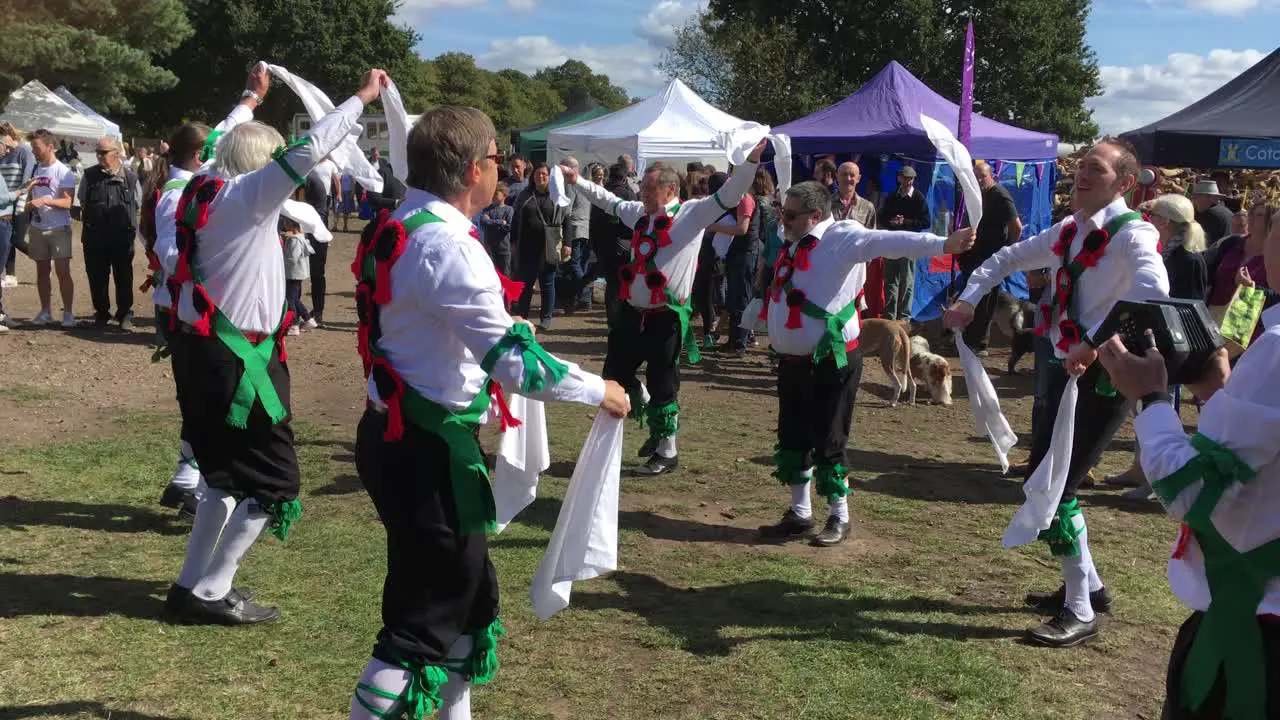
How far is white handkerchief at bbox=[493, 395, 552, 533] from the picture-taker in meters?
3.59

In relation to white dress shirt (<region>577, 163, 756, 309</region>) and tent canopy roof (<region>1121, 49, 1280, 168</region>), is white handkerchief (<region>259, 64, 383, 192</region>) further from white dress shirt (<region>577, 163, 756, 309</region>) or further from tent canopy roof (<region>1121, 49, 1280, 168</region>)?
tent canopy roof (<region>1121, 49, 1280, 168</region>)

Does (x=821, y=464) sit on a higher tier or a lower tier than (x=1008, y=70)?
lower

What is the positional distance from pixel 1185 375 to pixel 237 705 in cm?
337

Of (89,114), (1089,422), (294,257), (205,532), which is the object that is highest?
(89,114)

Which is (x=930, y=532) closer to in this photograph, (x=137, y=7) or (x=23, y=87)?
(x=137, y=7)

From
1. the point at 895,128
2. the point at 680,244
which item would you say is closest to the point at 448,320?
the point at 680,244

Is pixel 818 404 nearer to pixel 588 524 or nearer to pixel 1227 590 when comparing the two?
pixel 588 524

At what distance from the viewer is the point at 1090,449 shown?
4.69 metres


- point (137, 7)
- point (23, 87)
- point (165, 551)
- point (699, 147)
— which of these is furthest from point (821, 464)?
point (23, 87)

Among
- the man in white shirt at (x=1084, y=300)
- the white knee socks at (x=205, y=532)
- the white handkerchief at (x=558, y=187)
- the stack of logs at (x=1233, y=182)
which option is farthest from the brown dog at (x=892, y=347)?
the stack of logs at (x=1233, y=182)

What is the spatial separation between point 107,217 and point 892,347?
338 inches

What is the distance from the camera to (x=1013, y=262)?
509 cm

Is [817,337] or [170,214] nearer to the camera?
[170,214]

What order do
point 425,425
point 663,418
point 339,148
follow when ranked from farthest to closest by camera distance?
point 663,418 < point 339,148 < point 425,425
